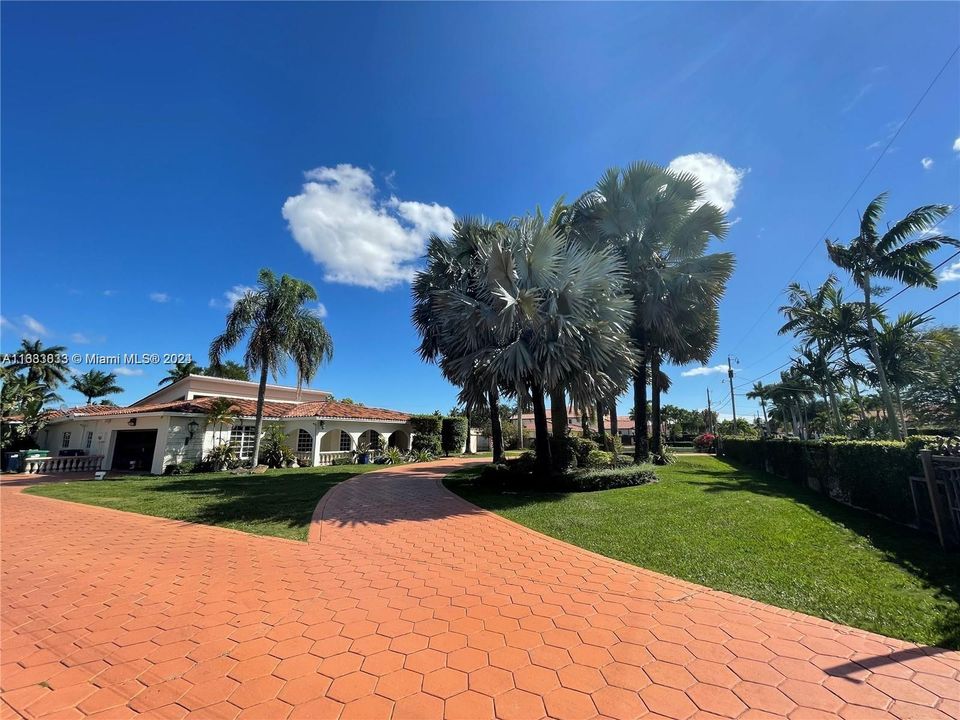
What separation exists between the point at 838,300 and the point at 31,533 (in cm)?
3142

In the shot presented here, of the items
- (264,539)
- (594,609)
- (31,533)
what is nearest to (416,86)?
(264,539)

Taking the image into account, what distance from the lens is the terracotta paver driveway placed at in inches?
109

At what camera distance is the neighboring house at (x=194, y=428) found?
59.2 feet

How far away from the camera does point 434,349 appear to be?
658 inches

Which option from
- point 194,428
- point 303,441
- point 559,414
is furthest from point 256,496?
point 303,441

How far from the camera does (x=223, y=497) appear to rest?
1092 centimetres

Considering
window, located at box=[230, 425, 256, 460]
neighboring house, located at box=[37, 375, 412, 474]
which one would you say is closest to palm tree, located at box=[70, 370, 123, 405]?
neighboring house, located at box=[37, 375, 412, 474]

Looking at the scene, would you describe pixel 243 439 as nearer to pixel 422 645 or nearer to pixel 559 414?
pixel 559 414

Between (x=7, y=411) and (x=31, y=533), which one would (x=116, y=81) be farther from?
(x=7, y=411)

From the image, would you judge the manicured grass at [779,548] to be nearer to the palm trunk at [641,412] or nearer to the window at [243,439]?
the palm trunk at [641,412]

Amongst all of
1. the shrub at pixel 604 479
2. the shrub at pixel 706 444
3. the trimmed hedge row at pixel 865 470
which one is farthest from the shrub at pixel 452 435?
the shrub at pixel 706 444

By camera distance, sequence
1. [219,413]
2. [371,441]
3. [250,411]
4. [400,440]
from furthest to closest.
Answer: [400,440], [371,441], [250,411], [219,413]

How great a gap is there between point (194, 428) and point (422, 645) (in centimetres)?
1969

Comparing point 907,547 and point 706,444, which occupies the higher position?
point 706,444
